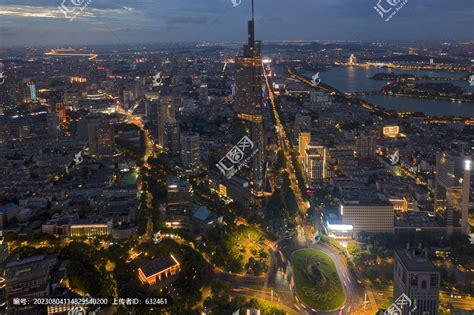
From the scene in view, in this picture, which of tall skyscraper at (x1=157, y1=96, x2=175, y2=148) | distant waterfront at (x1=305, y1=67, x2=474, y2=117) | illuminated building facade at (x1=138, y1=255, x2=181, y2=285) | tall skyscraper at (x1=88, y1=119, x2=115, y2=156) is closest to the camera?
illuminated building facade at (x1=138, y1=255, x2=181, y2=285)

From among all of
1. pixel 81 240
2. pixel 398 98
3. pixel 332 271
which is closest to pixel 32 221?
pixel 81 240

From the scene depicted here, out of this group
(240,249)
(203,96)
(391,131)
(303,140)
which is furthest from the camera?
(203,96)

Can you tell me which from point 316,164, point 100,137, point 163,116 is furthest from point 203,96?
point 316,164

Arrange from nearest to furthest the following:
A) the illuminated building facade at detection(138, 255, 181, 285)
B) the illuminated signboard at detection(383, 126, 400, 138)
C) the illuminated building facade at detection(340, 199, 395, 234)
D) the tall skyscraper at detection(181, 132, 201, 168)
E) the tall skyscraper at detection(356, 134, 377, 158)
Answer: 1. the illuminated building facade at detection(138, 255, 181, 285)
2. the illuminated building facade at detection(340, 199, 395, 234)
3. the tall skyscraper at detection(181, 132, 201, 168)
4. the tall skyscraper at detection(356, 134, 377, 158)
5. the illuminated signboard at detection(383, 126, 400, 138)

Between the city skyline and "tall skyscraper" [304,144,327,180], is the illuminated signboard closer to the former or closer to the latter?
the city skyline

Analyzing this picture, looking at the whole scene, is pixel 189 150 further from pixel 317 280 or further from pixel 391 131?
pixel 391 131
